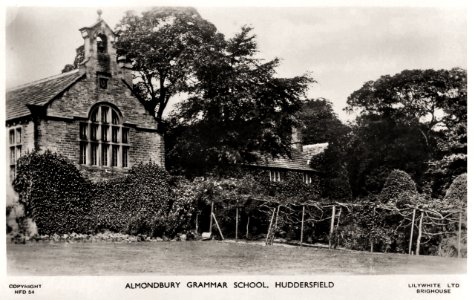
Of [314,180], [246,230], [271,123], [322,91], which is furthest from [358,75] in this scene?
[314,180]

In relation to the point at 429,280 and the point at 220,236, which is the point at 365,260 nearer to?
the point at 429,280

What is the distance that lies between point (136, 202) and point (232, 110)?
6.11 metres

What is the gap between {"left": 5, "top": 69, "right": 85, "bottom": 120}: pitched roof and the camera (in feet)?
75.6

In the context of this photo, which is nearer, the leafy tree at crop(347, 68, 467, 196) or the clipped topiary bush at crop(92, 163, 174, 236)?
the clipped topiary bush at crop(92, 163, 174, 236)

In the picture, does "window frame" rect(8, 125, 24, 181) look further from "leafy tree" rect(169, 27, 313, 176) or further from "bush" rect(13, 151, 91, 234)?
"leafy tree" rect(169, 27, 313, 176)

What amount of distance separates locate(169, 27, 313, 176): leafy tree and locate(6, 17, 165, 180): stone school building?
190 cm

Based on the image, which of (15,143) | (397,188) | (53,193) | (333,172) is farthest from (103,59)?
(333,172)

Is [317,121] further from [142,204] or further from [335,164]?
[142,204]

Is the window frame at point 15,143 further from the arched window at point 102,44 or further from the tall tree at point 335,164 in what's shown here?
the tall tree at point 335,164

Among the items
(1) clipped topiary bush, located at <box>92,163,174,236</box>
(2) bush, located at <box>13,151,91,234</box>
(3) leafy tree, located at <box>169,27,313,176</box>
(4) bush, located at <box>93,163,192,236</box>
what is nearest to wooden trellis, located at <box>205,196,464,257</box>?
(4) bush, located at <box>93,163,192,236</box>

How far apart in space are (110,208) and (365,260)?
10.2m

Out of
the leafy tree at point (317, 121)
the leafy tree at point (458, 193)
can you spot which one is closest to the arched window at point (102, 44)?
the leafy tree at point (458, 193)

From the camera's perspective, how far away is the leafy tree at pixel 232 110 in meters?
28.0

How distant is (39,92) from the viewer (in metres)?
24.3
